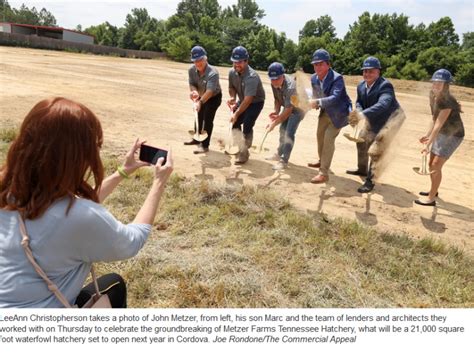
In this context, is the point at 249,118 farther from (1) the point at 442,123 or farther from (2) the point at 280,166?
(1) the point at 442,123

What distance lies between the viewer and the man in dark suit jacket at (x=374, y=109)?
524 centimetres

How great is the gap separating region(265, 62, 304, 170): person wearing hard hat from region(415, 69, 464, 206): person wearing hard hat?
5.98 ft

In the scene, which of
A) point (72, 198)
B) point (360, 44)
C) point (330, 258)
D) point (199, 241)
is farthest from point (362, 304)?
point (360, 44)

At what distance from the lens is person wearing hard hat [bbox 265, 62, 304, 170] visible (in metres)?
5.96

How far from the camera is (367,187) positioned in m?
5.66

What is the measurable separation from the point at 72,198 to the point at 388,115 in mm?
4718

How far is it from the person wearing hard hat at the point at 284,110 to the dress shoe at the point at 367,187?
50.8 inches

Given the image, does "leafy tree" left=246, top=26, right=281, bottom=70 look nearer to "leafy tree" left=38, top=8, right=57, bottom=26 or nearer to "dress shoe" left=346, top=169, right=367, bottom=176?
"dress shoe" left=346, top=169, right=367, bottom=176

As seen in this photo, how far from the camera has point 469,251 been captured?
4.27 meters

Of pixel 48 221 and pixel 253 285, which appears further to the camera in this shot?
pixel 253 285

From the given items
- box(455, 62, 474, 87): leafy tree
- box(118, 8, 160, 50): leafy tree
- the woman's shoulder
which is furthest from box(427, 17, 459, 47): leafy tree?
box(118, 8, 160, 50): leafy tree

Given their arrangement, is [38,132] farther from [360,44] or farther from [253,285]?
[360,44]

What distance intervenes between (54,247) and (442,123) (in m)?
4.49
